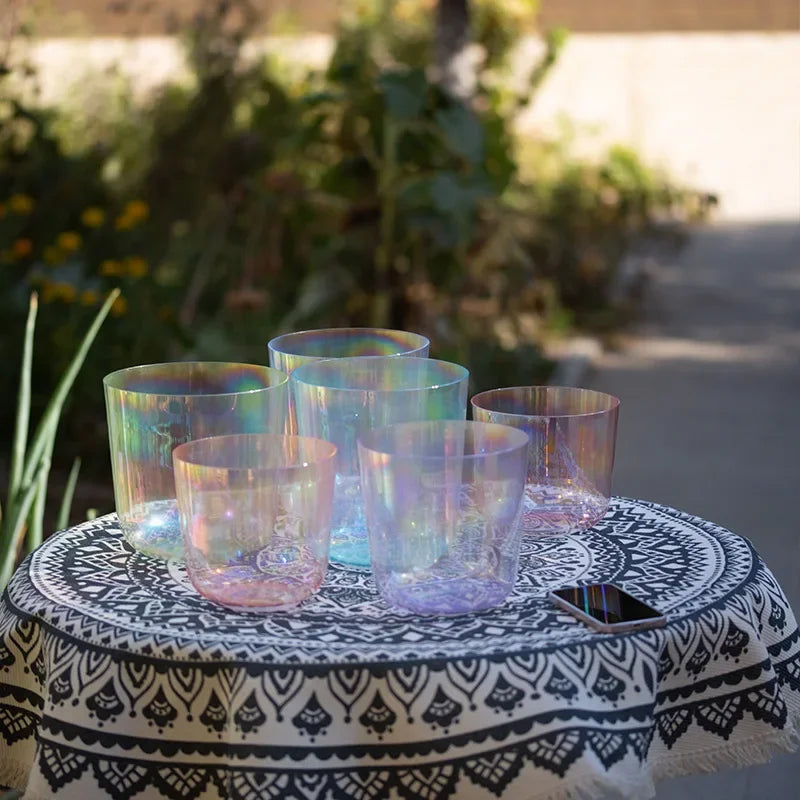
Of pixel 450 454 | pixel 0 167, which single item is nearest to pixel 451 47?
pixel 0 167

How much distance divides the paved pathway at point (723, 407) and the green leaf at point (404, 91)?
1.45 metres

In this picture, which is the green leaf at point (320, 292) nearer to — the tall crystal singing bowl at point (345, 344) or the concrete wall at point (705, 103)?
the tall crystal singing bowl at point (345, 344)

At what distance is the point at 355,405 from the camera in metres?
1.65

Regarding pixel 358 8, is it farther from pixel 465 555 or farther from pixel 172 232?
pixel 465 555

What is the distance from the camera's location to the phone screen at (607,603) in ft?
4.95

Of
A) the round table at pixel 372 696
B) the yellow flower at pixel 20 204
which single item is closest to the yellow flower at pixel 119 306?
the yellow flower at pixel 20 204

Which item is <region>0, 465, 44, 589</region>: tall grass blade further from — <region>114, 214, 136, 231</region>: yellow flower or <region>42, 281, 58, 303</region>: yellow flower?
<region>114, 214, 136, 231</region>: yellow flower

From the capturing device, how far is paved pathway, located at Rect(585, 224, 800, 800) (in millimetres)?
4176

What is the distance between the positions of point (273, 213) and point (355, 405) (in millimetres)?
3829

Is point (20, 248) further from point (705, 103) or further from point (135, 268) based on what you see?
point (705, 103)

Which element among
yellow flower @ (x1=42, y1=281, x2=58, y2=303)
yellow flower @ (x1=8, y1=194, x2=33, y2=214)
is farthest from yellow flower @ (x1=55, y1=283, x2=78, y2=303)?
yellow flower @ (x1=8, y1=194, x2=33, y2=214)

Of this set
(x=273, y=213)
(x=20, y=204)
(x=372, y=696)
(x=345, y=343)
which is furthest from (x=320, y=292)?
(x=372, y=696)

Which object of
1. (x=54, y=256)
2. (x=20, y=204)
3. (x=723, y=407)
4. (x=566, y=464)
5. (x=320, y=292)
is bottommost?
(x=723, y=407)

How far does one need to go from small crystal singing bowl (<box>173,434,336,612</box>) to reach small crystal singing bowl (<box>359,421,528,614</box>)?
0.06 metres
